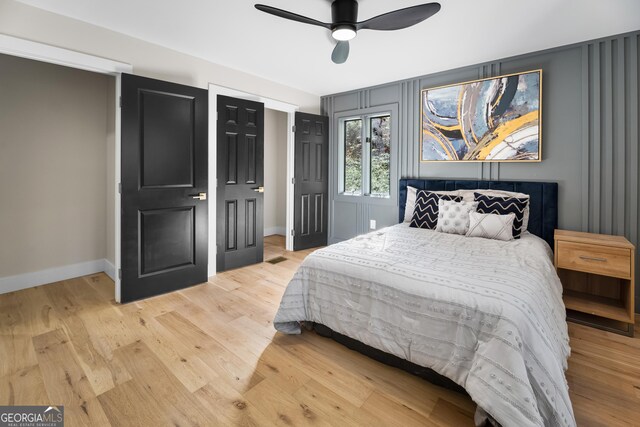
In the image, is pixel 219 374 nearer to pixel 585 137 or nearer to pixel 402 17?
pixel 402 17

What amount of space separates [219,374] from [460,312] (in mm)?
1456

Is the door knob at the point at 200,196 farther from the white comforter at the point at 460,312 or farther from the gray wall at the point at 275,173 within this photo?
the gray wall at the point at 275,173

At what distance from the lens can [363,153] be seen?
4.65 m

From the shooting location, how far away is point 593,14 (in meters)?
2.42

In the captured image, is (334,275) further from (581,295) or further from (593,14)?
(593,14)

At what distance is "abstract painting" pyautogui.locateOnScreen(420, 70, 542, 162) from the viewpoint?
3.13 metres

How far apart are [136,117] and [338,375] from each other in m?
2.80

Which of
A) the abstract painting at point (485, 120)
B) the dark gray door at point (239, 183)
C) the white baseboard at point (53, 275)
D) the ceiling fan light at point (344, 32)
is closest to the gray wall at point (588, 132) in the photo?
the abstract painting at point (485, 120)

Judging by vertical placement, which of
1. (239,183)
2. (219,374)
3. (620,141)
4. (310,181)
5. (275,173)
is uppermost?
(275,173)

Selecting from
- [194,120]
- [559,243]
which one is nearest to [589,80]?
[559,243]

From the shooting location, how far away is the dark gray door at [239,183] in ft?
12.0

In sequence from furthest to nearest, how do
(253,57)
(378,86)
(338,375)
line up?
(378,86)
(253,57)
(338,375)

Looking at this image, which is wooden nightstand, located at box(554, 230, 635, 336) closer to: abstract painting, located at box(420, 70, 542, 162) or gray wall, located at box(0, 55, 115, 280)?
abstract painting, located at box(420, 70, 542, 162)

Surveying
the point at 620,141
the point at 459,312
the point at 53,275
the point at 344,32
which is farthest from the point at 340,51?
the point at 53,275
